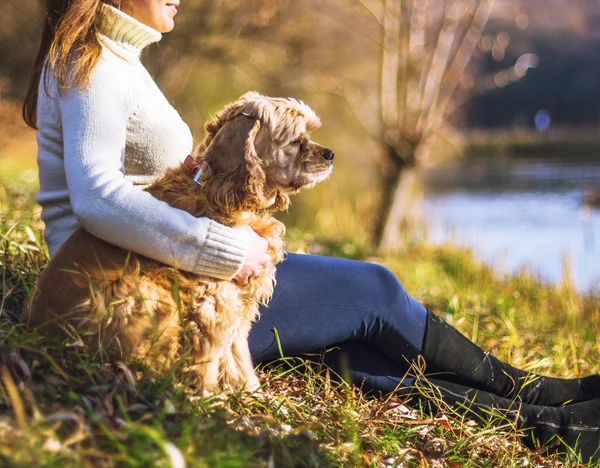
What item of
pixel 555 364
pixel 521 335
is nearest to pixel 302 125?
pixel 555 364

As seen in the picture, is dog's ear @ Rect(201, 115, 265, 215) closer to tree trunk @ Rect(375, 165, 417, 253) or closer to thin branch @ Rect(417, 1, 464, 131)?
thin branch @ Rect(417, 1, 464, 131)

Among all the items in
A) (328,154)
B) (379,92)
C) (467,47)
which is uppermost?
(467,47)

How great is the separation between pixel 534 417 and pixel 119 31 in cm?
252

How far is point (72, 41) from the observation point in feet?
7.99

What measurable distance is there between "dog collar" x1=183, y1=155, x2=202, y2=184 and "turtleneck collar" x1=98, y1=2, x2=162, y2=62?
0.46 m

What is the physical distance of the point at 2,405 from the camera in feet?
6.91

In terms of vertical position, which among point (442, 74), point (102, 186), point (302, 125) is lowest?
point (102, 186)

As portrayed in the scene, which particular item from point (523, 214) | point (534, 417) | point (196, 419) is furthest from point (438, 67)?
point (523, 214)

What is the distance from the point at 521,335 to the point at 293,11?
801 centimetres

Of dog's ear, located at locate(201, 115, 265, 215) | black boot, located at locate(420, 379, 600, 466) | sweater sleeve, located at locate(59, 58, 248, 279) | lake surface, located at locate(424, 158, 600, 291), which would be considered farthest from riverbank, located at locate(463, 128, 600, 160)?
sweater sleeve, located at locate(59, 58, 248, 279)

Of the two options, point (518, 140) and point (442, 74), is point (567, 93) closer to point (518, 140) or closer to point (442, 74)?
point (518, 140)

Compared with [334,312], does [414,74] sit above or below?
above

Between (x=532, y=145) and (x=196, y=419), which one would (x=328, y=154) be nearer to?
(x=196, y=419)

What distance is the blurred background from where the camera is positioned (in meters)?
8.13
